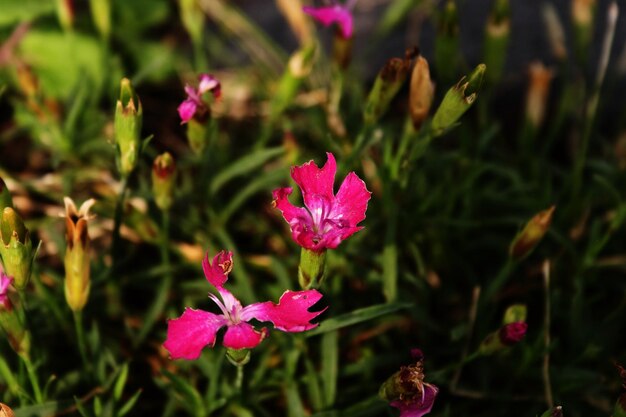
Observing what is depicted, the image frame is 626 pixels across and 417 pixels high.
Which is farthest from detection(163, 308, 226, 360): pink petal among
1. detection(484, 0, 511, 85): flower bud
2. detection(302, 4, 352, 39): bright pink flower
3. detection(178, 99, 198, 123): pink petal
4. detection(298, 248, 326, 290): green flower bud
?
detection(484, 0, 511, 85): flower bud

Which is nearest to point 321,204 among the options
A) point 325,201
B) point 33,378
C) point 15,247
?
point 325,201

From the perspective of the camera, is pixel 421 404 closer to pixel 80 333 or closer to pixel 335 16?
pixel 80 333

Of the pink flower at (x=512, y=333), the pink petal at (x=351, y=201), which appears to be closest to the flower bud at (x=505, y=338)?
the pink flower at (x=512, y=333)

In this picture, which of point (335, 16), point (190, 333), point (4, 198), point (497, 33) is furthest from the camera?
point (497, 33)

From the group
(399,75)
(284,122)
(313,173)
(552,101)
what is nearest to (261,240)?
(284,122)

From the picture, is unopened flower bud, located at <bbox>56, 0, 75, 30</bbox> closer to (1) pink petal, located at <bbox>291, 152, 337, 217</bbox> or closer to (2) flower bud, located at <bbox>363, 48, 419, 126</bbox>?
(2) flower bud, located at <bbox>363, 48, 419, 126</bbox>

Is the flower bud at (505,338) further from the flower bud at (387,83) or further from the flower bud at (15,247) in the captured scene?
the flower bud at (15,247)
